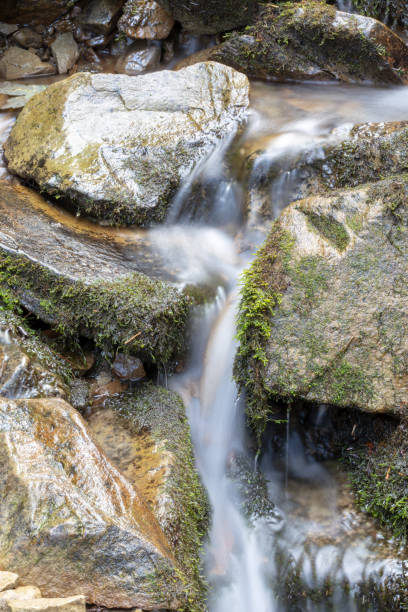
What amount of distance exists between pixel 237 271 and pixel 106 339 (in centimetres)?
140

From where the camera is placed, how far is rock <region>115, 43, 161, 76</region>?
302 inches

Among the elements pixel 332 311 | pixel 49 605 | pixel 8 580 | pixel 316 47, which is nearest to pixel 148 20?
pixel 316 47

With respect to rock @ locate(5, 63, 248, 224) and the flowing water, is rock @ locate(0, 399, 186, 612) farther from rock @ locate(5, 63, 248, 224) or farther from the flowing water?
rock @ locate(5, 63, 248, 224)

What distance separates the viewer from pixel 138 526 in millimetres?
2301

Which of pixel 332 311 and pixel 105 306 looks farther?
pixel 105 306

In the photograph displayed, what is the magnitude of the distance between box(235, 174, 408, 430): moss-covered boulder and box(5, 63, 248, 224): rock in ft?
5.33

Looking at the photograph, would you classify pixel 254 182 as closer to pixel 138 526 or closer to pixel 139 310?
pixel 139 310

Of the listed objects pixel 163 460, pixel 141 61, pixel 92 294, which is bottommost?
pixel 163 460

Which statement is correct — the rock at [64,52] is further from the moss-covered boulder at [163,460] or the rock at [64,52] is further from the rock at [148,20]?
the moss-covered boulder at [163,460]

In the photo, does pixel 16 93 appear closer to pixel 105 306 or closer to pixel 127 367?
pixel 105 306

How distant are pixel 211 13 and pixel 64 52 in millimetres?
2594

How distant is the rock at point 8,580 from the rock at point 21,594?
30 mm

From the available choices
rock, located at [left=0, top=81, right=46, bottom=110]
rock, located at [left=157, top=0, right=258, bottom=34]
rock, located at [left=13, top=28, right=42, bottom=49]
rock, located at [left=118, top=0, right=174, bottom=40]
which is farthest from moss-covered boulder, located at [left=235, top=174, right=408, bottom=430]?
rock, located at [left=13, top=28, right=42, bottom=49]

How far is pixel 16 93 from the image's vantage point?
22.4 ft
